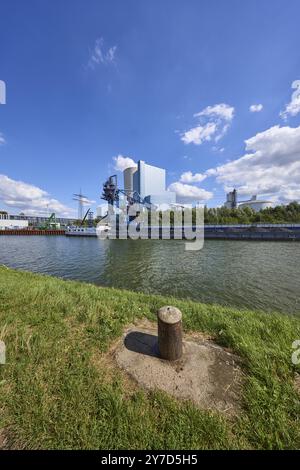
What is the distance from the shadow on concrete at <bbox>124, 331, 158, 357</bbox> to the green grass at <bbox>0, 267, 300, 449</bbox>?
1.00 feet

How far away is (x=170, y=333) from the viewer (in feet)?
8.43

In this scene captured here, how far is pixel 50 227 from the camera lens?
254ft

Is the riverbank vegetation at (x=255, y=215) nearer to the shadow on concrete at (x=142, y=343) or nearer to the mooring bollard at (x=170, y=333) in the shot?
the shadow on concrete at (x=142, y=343)

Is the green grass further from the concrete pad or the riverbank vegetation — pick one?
the riverbank vegetation

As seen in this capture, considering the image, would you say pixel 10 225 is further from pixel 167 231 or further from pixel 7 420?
pixel 7 420

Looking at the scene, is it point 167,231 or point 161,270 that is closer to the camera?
point 161,270

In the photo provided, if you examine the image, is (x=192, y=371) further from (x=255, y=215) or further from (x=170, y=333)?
(x=255, y=215)

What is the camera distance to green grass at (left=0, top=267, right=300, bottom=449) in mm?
1686

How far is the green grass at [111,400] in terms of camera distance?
1686 mm

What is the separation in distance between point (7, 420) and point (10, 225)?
110576 mm

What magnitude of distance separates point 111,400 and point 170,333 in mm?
987

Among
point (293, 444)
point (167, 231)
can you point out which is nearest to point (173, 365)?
point (293, 444)

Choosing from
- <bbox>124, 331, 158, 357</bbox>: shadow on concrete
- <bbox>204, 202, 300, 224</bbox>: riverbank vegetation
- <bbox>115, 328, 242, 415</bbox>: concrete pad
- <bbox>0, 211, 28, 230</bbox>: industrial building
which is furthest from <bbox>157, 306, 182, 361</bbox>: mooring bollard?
<bbox>0, 211, 28, 230</bbox>: industrial building
